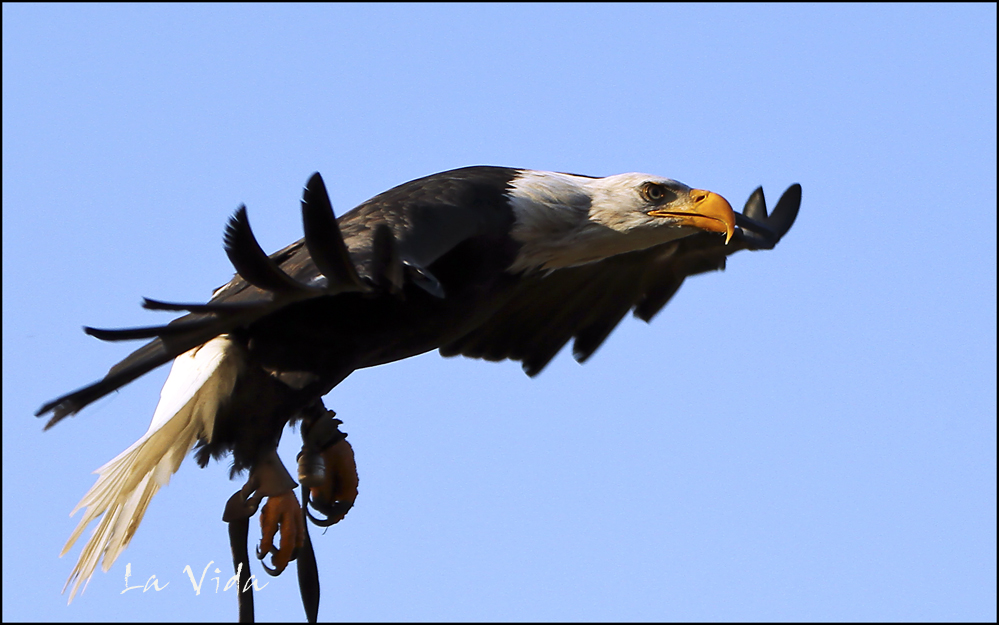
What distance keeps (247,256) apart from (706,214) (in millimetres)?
2215

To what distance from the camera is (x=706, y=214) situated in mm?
5219

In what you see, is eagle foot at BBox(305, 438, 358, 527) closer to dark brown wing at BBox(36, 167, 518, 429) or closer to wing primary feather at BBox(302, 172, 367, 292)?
dark brown wing at BBox(36, 167, 518, 429)

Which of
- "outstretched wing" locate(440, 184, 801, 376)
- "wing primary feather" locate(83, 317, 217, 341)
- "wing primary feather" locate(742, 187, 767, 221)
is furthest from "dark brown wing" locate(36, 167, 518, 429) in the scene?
"wing primary feather" locate(742, 187, 767, 221)

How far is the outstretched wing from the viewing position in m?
5.79

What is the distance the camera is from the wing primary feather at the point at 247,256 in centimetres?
379

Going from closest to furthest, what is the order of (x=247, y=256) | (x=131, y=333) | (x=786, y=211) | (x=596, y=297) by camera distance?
1. (x=131, y=333)
2. (x=247, y=256)
3. (x=596, y=297)
4. (x=786, y=211)

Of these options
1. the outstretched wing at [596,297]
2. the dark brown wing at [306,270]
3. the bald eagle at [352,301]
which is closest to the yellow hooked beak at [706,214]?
the bald eagle at [352,301]

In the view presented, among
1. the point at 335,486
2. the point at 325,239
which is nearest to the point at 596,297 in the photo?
the point at 335,486

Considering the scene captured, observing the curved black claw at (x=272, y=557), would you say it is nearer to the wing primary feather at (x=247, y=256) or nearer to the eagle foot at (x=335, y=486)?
the eagle foot at (x=335, y=486)

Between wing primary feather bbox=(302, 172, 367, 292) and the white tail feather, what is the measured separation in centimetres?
96

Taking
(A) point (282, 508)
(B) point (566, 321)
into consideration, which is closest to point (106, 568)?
(A) point (282, 508)

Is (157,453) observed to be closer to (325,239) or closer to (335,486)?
(335,486)

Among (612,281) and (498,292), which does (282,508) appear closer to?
(498,292)

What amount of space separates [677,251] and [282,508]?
234 cm
